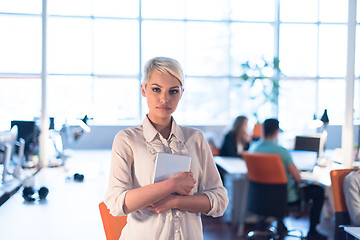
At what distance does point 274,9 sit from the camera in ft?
28.7

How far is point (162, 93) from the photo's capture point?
1.12m

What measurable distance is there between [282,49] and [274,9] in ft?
3.13

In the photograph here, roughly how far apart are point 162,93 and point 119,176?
0.91 feet

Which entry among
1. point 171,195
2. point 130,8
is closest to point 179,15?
point 130,8

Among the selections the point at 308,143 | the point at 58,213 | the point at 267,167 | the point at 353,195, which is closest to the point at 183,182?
the point at 58,213

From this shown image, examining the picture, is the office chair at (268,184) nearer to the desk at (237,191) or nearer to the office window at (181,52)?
the desk at (237,191)

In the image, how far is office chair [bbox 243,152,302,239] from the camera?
138 inches

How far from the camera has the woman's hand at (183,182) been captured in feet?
3.40

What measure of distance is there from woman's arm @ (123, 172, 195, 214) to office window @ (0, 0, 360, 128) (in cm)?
715

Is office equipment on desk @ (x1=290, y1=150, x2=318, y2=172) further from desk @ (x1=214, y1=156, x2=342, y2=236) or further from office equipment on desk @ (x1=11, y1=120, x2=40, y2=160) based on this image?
office equipment on desk @ (x1=11, y1=120, x2=40, y2=160)

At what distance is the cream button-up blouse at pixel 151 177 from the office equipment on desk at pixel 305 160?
10.4 feet

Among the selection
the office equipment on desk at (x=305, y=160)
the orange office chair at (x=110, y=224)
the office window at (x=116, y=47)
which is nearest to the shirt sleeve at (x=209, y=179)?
the orange office chair at (x=110, y=224)

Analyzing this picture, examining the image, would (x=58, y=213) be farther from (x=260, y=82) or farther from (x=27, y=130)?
(x=260, y=82)

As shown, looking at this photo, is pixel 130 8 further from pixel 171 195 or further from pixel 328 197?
pixel 171 195
